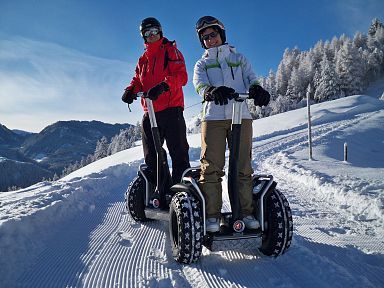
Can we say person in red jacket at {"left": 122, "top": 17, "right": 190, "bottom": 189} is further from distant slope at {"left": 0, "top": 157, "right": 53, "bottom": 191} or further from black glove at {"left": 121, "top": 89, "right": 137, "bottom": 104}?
distant slope at {"left": 0, "top": 157, "right": 53, "bottom": 191}

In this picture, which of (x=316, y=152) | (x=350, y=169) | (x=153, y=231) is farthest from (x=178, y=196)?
(x=316, y=152)

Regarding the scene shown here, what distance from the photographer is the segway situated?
9.59 feet

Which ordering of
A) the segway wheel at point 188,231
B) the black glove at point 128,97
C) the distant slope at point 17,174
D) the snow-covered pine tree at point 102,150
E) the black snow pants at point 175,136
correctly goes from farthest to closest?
the distant slope at point 17,174 → the snow-covered pine tree at point 102,150 → the black glove at point 128,97 → the black snow pants at point 175,136 → the segway wheel at point 188,231

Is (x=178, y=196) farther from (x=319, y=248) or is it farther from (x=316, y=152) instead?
(x=316, y=152)

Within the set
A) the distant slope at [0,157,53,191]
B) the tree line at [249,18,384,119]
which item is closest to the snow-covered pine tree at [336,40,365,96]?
the tree line at [249,18,384,119]

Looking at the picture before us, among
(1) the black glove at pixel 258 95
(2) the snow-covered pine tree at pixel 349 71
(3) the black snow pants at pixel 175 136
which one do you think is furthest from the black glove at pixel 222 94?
(2) the snow-covered pine tree at pixel 349 71

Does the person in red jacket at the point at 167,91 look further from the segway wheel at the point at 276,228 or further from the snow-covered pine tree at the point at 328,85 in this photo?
the snow-covered pine tree at the point at 328,85

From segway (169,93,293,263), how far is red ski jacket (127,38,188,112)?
151 centimetres

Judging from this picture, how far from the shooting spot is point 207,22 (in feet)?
11.2

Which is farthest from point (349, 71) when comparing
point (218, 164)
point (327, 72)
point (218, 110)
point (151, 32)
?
point (218, 164)

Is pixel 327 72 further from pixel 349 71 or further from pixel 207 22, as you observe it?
pixel 207 22

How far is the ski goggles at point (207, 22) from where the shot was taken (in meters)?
3.42

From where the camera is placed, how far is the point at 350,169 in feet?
28.7

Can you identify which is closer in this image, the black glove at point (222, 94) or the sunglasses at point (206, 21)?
the black glove at point (222, 94)
